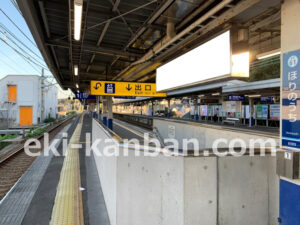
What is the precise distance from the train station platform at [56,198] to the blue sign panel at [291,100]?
3013 millimetres

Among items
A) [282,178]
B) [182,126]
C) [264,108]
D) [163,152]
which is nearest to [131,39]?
[182,126]

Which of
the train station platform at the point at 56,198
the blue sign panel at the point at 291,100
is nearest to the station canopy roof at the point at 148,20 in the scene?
the blue sign panel at the point at 291,100

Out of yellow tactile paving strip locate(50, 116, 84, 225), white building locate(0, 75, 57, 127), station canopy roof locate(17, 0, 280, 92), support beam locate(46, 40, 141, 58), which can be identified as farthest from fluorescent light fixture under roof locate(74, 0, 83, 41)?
white building locate(0, 75, 57, 127)

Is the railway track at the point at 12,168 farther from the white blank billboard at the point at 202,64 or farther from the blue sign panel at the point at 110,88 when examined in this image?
the white blank billboard at the point at 202,64

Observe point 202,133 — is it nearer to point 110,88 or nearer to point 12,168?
point 110,88

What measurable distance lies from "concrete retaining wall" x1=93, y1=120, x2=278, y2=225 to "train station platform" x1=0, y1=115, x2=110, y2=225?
5.19ft

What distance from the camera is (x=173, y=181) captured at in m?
1.88

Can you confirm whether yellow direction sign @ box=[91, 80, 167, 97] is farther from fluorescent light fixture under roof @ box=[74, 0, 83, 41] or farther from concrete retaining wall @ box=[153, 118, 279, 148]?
fluorescent light fixture under roof @ box=[74, 0, 83, 41]

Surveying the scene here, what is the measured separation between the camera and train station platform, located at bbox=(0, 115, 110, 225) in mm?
3414

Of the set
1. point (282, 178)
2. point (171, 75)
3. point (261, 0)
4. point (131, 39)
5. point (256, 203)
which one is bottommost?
point (256, 203)

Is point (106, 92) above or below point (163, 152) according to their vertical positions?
above

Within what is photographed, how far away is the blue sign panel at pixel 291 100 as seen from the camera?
2.07 meters

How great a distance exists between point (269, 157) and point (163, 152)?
1266mm

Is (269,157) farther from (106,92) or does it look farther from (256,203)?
(106,92)
